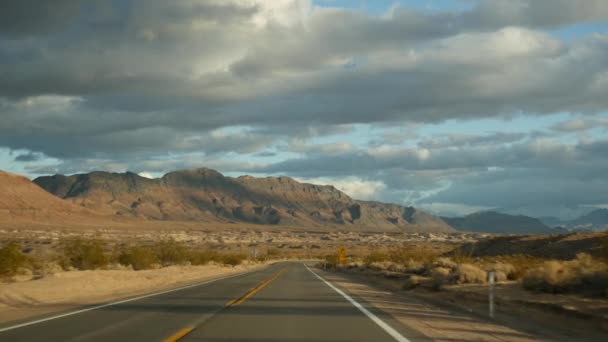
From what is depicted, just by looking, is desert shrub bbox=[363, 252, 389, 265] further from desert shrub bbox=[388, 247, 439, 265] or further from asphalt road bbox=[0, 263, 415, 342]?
asphalt road bbox=[0, 263, 415, 342]

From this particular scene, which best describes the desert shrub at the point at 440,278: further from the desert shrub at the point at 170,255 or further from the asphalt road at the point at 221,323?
the desert shrub at the point at 170,255

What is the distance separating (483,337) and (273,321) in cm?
505

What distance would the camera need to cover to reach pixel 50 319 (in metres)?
16.5

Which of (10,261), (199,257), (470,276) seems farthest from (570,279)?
(199,257)

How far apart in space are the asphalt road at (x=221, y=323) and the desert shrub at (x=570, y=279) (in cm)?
662

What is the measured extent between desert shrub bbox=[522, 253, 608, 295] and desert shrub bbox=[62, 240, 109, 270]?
36.5m

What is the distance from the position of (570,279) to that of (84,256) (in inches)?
1555

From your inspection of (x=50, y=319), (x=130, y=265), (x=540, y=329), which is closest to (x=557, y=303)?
(x=540, y=329)

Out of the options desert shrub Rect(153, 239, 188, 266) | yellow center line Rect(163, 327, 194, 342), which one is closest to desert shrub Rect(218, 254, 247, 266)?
desert shrub Rect(153, 239, 188, 266)

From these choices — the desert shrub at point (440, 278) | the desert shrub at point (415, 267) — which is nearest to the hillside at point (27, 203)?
the desert shrub at point (415, 267)

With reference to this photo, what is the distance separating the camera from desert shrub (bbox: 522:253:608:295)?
20625mm

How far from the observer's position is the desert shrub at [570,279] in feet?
67.7

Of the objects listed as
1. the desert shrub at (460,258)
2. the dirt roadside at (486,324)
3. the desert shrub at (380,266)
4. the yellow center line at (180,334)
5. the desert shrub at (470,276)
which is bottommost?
the desert shrub at (380,266)

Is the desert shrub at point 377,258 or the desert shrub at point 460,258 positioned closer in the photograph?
the desert shrub at point 460,258
